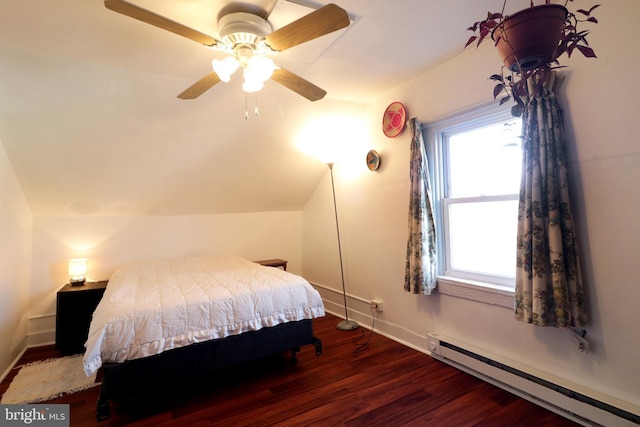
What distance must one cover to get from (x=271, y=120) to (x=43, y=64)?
5.92 feet

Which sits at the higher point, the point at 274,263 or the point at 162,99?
the point at 162,99

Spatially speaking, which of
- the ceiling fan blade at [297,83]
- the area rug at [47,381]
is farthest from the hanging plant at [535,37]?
the area rug at [47,381]

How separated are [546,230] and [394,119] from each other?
5.49 feet

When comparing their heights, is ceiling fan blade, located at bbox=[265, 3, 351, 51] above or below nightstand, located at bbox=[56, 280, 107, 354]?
above

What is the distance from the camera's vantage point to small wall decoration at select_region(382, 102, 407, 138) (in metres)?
3.00

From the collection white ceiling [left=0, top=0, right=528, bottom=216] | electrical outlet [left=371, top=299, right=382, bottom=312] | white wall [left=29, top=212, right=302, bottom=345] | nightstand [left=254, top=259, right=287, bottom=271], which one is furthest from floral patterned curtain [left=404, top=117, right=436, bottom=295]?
white wall [left=29, top=212, right=302, bottom=345]

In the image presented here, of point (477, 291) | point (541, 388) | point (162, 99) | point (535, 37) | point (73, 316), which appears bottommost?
point (541, 388)

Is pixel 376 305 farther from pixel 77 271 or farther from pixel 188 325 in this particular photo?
pixel 77 271

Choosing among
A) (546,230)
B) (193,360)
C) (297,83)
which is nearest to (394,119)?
(297,83)

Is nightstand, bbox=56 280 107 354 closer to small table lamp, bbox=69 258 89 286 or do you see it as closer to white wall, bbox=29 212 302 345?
A: small table lamp, bbox=69 258 89 286

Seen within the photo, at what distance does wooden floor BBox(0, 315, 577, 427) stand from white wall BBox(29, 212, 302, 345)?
987 millimetres

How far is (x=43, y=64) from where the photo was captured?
2.24 m

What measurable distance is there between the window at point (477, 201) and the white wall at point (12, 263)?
362 cm

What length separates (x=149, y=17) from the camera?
1423 mm
